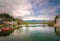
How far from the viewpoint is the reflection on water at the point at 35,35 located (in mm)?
2057

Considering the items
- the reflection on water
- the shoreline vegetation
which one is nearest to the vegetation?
the shoreline vegetation

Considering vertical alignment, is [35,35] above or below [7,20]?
below

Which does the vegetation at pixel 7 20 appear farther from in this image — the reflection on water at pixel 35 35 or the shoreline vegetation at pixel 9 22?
the reflection on water at pixel 35 35

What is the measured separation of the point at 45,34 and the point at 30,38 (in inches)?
10.2

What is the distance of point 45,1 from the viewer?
2.10 m

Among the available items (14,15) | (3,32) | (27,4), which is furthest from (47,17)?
(3,32)

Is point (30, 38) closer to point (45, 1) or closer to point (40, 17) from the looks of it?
point (40, 17)

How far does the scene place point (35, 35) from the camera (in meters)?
2.07

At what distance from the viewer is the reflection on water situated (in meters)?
2.06

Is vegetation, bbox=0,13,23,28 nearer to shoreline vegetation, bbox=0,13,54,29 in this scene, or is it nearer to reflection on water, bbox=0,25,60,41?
shoreline vegetation, bbox=0,13,54,29

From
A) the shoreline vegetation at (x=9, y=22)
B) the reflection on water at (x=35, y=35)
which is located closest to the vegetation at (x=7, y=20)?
the shoreline vegetation at (x=9, y=22)

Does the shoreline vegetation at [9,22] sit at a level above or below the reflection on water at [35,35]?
above

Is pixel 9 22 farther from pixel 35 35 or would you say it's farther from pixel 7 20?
pixel 35 35

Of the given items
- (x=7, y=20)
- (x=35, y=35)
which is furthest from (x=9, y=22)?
(x=35, y=35)
